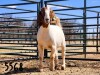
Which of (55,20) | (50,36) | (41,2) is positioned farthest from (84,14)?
(50,36)

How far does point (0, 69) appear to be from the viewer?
604 centimetres

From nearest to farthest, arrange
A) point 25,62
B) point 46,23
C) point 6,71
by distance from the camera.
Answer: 1. point 46,23
2. point 6,71
3. point 25,62

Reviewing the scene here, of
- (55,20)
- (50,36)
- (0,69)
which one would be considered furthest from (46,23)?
(0,69)

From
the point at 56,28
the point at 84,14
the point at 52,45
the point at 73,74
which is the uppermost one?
the point at 84,14

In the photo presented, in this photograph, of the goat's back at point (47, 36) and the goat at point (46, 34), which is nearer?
the goat at point (46, 34)

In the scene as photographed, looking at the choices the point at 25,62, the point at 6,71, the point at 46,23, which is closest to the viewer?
the point at 46,23

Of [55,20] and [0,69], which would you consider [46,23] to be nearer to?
[55,20]

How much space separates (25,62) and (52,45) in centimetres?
195

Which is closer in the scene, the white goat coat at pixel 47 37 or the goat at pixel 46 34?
the goat at pixel 46 34

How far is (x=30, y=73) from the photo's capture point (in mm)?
5531

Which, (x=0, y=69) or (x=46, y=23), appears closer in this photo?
(x=46, y=23)

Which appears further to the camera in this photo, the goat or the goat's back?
the goat's back

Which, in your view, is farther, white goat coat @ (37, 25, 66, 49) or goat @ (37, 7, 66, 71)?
white goat coat @ (37, 25, 66, 49)

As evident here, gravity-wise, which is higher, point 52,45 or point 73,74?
point 52,45
